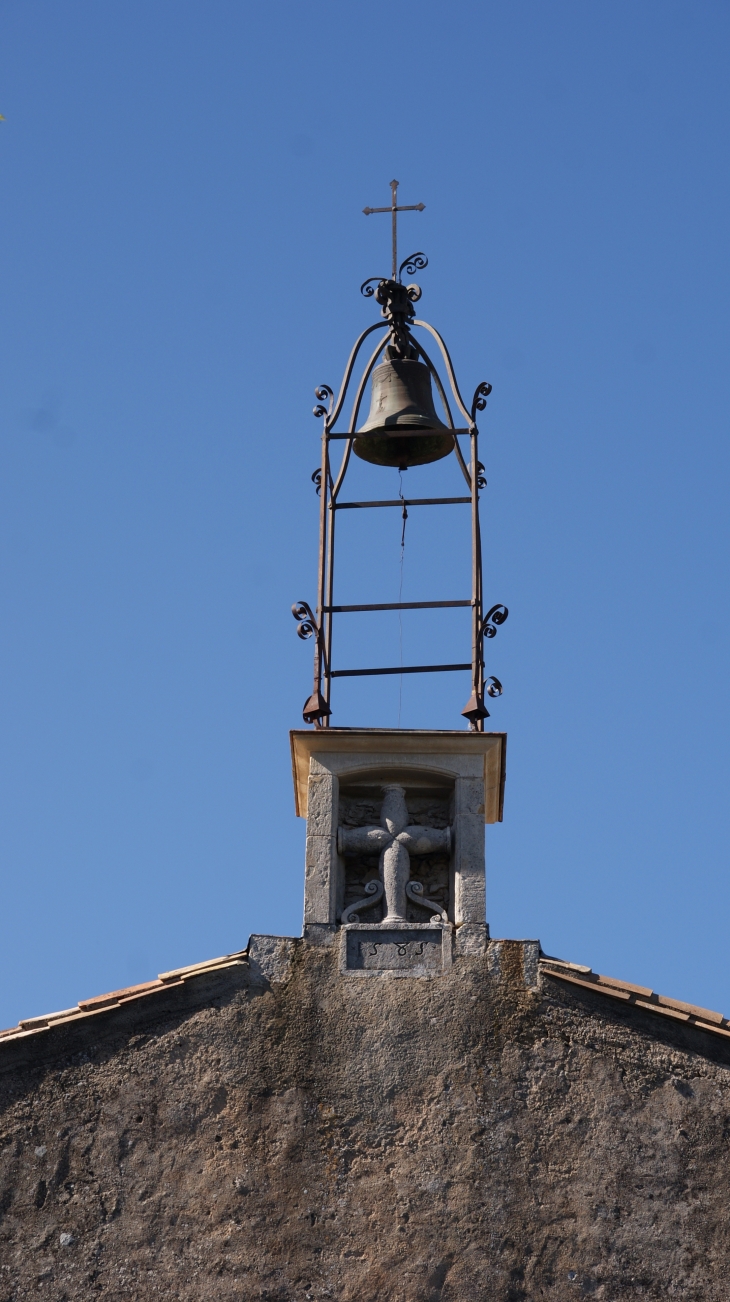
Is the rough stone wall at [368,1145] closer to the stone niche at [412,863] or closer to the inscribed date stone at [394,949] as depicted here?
the inscribed date stone at [394,949]

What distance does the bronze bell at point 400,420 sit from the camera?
11.2 m

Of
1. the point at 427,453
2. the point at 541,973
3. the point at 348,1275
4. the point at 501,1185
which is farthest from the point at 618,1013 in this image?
the point at 427,453

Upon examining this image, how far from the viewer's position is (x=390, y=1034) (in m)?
8.91

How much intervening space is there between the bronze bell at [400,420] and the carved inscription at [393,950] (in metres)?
3.33

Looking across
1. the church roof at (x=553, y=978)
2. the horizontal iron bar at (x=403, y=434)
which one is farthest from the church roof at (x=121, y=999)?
the horizontal iron bar at (x=403, y=434)

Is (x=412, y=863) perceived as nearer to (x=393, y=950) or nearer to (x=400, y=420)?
(x=393, y=950)

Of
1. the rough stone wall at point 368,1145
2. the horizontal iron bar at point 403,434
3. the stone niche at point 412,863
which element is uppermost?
the horizontal iron bar at point 403,434

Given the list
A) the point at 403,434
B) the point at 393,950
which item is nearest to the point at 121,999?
the point at 393,950

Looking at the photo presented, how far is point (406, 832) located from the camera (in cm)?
958

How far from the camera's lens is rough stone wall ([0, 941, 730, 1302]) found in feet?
27.5

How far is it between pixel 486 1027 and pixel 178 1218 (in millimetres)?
1667

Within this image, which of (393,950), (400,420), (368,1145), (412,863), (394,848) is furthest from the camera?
(400,420)

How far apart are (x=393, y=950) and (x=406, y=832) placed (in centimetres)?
68

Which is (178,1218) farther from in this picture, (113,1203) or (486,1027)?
(486,1027)
